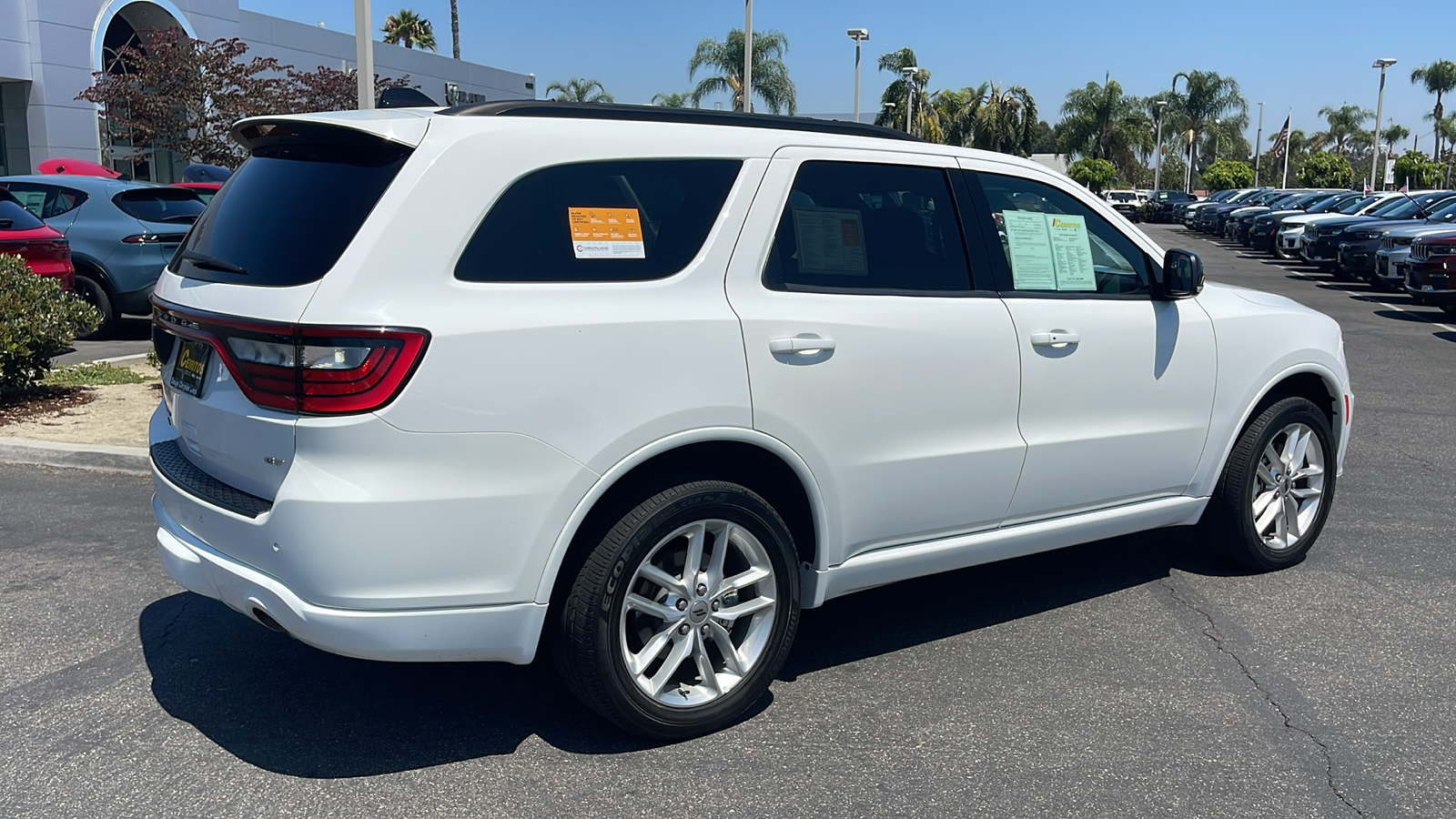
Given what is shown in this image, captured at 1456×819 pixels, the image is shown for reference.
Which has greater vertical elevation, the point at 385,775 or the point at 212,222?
the point at 212,222

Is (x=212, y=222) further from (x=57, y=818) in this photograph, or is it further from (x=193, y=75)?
(x=193, y=75)

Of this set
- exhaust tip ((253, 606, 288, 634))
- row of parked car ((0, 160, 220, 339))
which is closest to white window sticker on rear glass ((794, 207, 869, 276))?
exhaust tip ((253, 606, 288, 634))

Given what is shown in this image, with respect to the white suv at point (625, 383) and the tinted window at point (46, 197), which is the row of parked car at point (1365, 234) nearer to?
the white suv at point (625, 383)

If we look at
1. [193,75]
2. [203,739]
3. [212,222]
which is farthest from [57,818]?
[193,75]

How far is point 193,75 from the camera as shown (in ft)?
90.4

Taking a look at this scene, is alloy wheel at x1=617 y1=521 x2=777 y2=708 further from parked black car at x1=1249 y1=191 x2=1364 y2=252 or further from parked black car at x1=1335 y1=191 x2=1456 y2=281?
parked black car at x1=1249 y1=191 x2=1364 y2=252

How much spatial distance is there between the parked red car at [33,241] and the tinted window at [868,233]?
9.41 metres

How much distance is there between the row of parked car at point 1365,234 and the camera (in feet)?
54.3

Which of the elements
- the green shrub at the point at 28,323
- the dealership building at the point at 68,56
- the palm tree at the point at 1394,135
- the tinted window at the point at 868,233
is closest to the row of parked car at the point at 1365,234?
the tinted window at the point at 868,233

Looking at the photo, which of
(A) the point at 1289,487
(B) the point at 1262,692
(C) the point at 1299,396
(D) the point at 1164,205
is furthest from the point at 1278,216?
(B) the point at 1262,692

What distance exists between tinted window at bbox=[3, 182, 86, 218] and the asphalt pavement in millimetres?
8095

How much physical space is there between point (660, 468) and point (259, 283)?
48.7 inches

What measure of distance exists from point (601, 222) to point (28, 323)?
6.49 m

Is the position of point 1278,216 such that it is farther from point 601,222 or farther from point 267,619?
point 267,619
